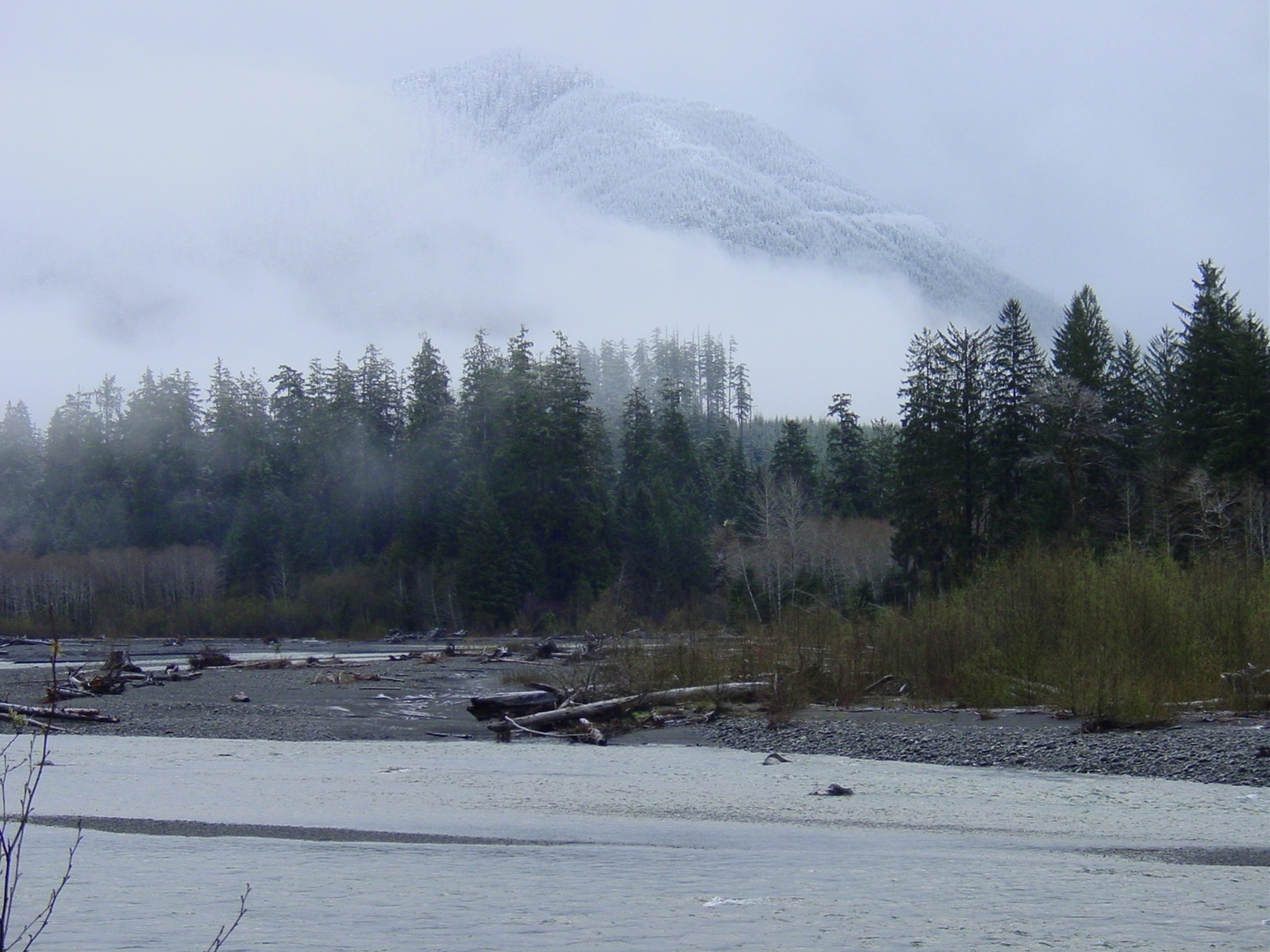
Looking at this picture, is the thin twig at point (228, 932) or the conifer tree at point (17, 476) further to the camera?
the conifer tree at point (17, 476)

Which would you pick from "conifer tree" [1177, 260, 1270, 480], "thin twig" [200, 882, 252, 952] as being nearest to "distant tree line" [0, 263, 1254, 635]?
"conifer tree" [1177, 260, 1270, 480]

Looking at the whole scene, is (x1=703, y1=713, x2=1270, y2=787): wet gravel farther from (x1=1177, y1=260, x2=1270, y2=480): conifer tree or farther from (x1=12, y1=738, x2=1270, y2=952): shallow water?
(x1=1177, y1=260, x2=1270, y2=480): conifer tree

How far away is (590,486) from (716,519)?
60.5 ft

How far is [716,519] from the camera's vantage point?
98.6m

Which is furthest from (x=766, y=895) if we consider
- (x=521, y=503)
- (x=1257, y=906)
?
(x=521, y=503)

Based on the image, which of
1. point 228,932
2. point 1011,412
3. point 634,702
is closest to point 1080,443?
point 1011,412

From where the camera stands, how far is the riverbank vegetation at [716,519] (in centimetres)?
2677

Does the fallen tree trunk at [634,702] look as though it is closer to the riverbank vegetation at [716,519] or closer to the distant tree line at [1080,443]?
→ the riverbank vegetation at [716,519]

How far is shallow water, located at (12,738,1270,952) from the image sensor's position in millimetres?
8617

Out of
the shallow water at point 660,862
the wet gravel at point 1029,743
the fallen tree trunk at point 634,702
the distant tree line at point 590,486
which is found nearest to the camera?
the shallow water at point 660,862

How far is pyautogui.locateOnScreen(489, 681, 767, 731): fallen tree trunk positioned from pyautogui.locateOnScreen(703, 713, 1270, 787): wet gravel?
2.05 meters

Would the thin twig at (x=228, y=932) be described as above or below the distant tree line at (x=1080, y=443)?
below

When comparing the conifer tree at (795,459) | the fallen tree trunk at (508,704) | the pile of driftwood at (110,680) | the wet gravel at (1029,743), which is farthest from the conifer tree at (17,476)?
the wet gravel at (1029,743)

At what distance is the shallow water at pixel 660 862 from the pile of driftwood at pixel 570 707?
4.44 meters
